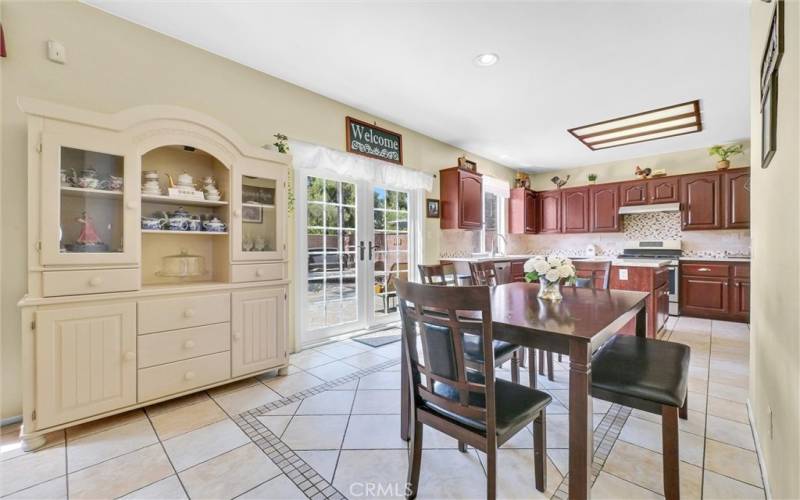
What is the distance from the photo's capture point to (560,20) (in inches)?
89.5

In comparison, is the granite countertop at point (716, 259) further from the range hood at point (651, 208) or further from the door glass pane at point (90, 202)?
the door glass pane at point (90, 202)

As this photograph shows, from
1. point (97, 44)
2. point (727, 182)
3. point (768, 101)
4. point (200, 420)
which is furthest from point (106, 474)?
point (727, 182)

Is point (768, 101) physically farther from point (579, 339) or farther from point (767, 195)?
point (579, 339)

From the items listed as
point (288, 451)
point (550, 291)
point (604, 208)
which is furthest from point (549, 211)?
point (288, 451)

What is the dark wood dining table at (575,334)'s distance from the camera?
121 centimetres

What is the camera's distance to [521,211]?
6207 millimetres

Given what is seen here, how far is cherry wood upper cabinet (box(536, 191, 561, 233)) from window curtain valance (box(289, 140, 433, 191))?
3020mm

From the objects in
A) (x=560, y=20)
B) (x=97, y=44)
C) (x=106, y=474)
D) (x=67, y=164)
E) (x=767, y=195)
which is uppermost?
(x=560, y=20)

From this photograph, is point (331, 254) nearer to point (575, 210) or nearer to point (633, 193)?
point (575, 210)

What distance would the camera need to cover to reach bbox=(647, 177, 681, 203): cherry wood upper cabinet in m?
5.14

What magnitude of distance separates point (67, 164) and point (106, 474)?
5.38ft

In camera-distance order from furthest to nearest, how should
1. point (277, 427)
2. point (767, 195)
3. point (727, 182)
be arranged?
point (727, 182), point (277, 427), point (767, 195)

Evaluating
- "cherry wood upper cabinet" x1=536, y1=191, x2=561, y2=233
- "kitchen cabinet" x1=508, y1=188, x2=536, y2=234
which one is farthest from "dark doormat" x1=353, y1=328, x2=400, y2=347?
"cherry wood upper cabinet" x1=536, y1=191, x2=561, y2=233

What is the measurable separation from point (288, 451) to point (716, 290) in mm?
5670
